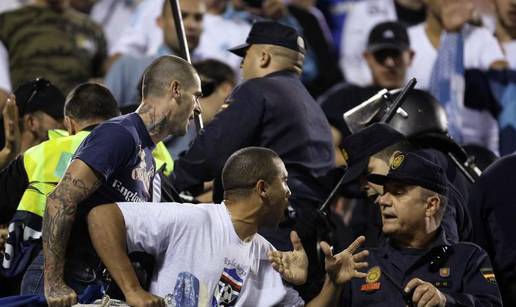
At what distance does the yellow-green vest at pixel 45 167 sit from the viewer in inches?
255

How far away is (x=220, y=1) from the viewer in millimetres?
11852

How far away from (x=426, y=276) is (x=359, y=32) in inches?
238

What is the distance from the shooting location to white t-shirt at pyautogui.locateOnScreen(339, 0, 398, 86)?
1176cm

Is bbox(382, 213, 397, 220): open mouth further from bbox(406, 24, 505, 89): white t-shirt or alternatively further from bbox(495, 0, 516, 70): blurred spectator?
bbox(495, 0, 516, 70): blurred spectator

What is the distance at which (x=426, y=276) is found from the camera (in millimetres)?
6219

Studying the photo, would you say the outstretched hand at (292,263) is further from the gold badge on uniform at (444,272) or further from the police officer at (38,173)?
the police officer at (38,173)

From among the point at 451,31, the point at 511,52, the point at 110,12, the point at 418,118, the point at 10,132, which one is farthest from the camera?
the point at 110,12

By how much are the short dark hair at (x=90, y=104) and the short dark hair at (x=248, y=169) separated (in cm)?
103

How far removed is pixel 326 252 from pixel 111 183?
102 cm

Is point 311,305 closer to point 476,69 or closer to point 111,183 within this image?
point 111,183

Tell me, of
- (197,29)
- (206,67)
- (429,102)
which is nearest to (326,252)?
(429,102)

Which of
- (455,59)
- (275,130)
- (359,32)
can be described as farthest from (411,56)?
(275,130)

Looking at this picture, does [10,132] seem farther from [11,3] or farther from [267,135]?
[11,3]

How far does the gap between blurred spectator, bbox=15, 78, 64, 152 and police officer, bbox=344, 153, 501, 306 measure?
2353mm
